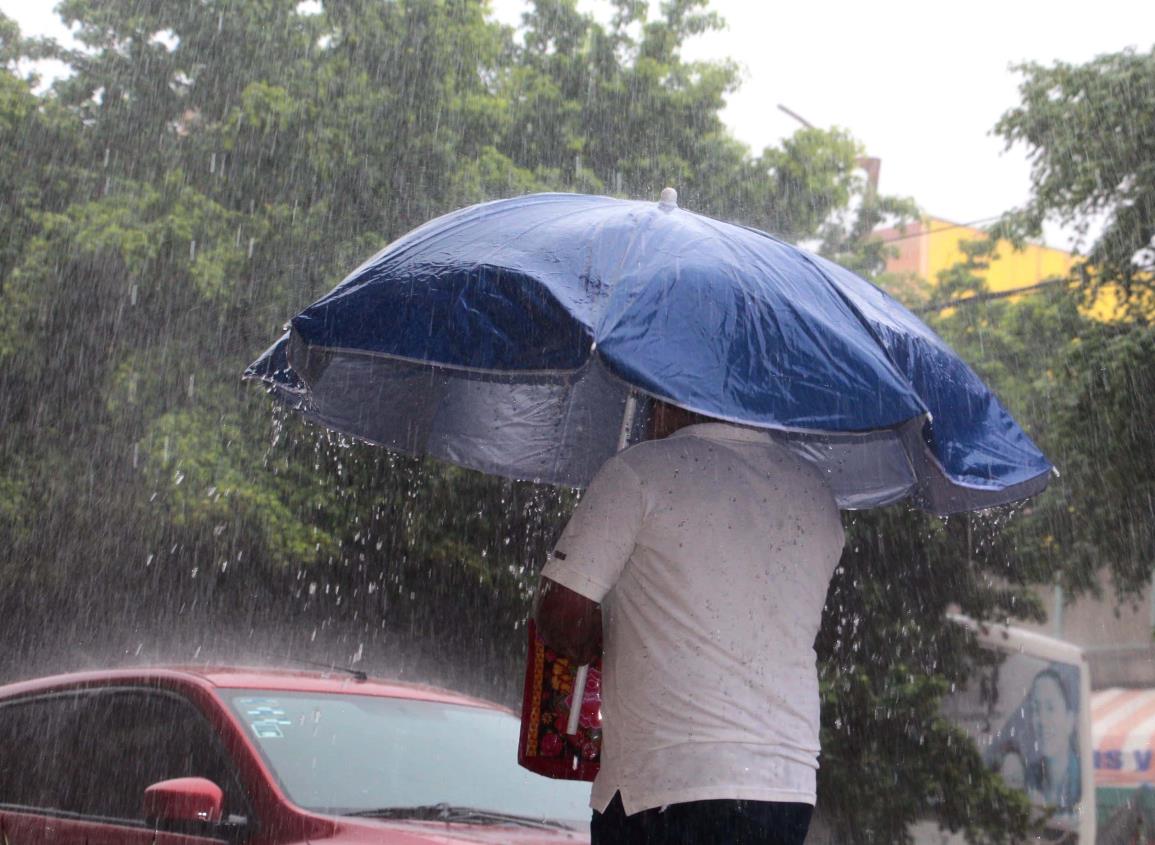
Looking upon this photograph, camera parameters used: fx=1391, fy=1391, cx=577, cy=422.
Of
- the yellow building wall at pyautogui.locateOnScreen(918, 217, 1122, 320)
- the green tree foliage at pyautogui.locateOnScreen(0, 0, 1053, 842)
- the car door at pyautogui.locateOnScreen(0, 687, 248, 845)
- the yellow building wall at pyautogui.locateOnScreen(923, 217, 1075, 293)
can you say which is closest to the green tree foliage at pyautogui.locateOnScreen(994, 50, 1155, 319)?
the green tree foliage at pyautogui.locateOnScreen(0, 0, 1053, 842)

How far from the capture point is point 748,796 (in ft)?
7.89

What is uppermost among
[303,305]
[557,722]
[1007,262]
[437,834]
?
[1007,262]

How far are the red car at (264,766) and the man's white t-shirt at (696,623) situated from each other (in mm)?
1419

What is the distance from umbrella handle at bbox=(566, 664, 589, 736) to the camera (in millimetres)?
2770

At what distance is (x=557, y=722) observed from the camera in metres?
2.81

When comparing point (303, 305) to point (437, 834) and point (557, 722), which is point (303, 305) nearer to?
point (437, 834)

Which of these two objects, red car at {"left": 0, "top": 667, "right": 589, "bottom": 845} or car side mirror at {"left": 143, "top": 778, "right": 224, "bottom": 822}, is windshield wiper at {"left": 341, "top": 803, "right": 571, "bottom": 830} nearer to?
red car at {"left": 0, "top": 667, "right": 589, "bottom": 845}

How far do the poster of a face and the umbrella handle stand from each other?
28.5 ft

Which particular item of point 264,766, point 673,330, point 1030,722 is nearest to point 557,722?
point 673,330

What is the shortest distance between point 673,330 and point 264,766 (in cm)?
215

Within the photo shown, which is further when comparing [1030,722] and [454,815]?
[1030,722]

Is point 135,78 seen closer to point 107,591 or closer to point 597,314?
point 107,591

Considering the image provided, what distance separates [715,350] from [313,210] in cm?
1010

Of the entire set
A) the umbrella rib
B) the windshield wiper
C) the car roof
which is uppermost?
the umbrella rib
